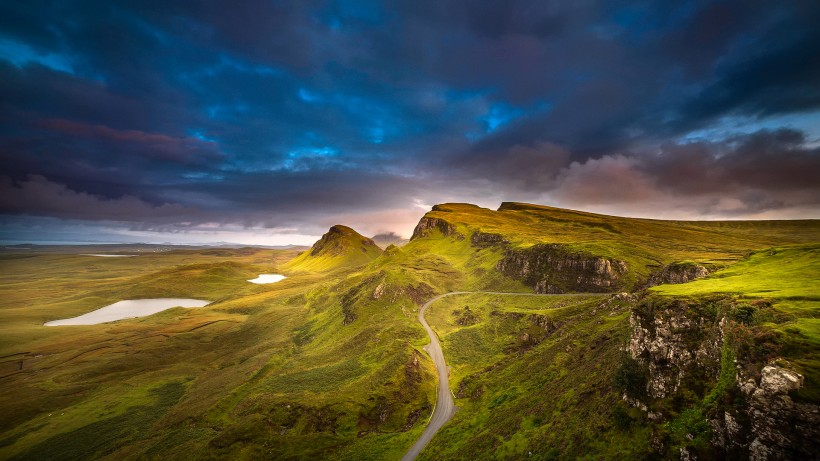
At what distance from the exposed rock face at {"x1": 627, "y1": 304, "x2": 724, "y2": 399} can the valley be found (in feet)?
0.67

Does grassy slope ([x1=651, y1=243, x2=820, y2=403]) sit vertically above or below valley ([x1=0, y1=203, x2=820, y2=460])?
above

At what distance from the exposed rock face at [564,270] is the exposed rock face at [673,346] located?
9648 centimetres

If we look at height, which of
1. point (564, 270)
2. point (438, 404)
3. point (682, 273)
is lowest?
point (438, 404)

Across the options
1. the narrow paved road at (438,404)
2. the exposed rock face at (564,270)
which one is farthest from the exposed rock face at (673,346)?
the exposed rock face at (564,270)

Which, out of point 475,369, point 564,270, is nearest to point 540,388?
point 475,369

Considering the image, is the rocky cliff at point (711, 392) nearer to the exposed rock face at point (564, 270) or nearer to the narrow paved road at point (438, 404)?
the narrow paved road at point (438, 404)

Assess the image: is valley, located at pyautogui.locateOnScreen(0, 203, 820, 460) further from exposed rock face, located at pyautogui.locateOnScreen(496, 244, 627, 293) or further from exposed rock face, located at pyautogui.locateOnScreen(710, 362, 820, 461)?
exposed rock face, located at pyautogui.locateOnScreen(496, 244, 627, 293)

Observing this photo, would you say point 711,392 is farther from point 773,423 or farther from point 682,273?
point 682,273

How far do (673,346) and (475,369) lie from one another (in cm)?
6044

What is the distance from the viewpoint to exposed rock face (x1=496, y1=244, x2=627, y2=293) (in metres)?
129

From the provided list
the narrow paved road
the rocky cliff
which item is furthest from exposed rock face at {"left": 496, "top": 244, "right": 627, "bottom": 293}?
the rocky cliff

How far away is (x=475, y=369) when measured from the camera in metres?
90.1

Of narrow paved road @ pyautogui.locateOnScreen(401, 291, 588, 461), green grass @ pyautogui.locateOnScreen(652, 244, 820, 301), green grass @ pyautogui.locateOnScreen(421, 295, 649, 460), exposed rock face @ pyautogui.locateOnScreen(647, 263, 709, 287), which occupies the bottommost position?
narrow paved road @ pyautogui.locateOnScreen(401, 291, 588, 461)

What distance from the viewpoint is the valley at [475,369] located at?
101 feet
